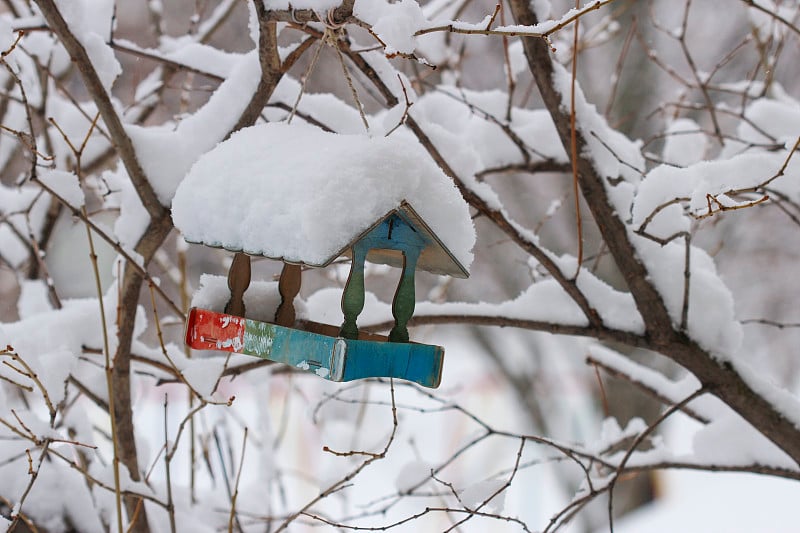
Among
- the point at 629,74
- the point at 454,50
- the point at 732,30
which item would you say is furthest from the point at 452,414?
the point at 454,50

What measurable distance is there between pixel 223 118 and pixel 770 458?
1402 millimetres

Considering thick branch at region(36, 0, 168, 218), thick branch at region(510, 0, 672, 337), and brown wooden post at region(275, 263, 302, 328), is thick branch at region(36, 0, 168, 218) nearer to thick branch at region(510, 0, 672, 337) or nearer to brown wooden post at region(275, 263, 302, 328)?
brown wooden post at region(275, 263, 302, 328)

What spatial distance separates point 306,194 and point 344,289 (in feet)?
0.68

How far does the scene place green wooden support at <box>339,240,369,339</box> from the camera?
1184 millimetres

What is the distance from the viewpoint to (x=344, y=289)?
120cm

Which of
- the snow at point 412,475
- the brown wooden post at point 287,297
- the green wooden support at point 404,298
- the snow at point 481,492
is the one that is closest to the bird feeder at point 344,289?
the green wooden support at point 404,298

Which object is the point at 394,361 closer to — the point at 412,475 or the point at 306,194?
the point at 306,194

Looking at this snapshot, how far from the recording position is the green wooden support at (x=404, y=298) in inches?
49.1

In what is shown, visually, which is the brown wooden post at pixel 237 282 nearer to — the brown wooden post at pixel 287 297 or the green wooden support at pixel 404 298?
the brown wooden post at pixel 287 297

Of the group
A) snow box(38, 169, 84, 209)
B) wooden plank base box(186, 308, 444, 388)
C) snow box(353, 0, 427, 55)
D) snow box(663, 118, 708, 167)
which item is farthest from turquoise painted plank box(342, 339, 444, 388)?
snow box(663, 118, 708, 167)

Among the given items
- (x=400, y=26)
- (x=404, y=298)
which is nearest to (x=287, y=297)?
(x=404, y=298)

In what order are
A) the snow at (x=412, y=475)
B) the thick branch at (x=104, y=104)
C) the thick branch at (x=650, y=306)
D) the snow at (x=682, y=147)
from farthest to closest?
1. the snow at (x=682, y=147)
2. the snow at (x=412, y=475)
3. the thick branch at (x=650, y=306)
4. the thick branch at (x=104, y=104)

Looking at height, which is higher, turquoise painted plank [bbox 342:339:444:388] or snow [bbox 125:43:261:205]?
snow [bbox 125:43:261:205]

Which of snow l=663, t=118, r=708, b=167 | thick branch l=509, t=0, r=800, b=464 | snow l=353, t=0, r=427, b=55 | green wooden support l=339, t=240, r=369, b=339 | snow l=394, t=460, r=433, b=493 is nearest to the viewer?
snow l=353, t=0, r=427, b=55
